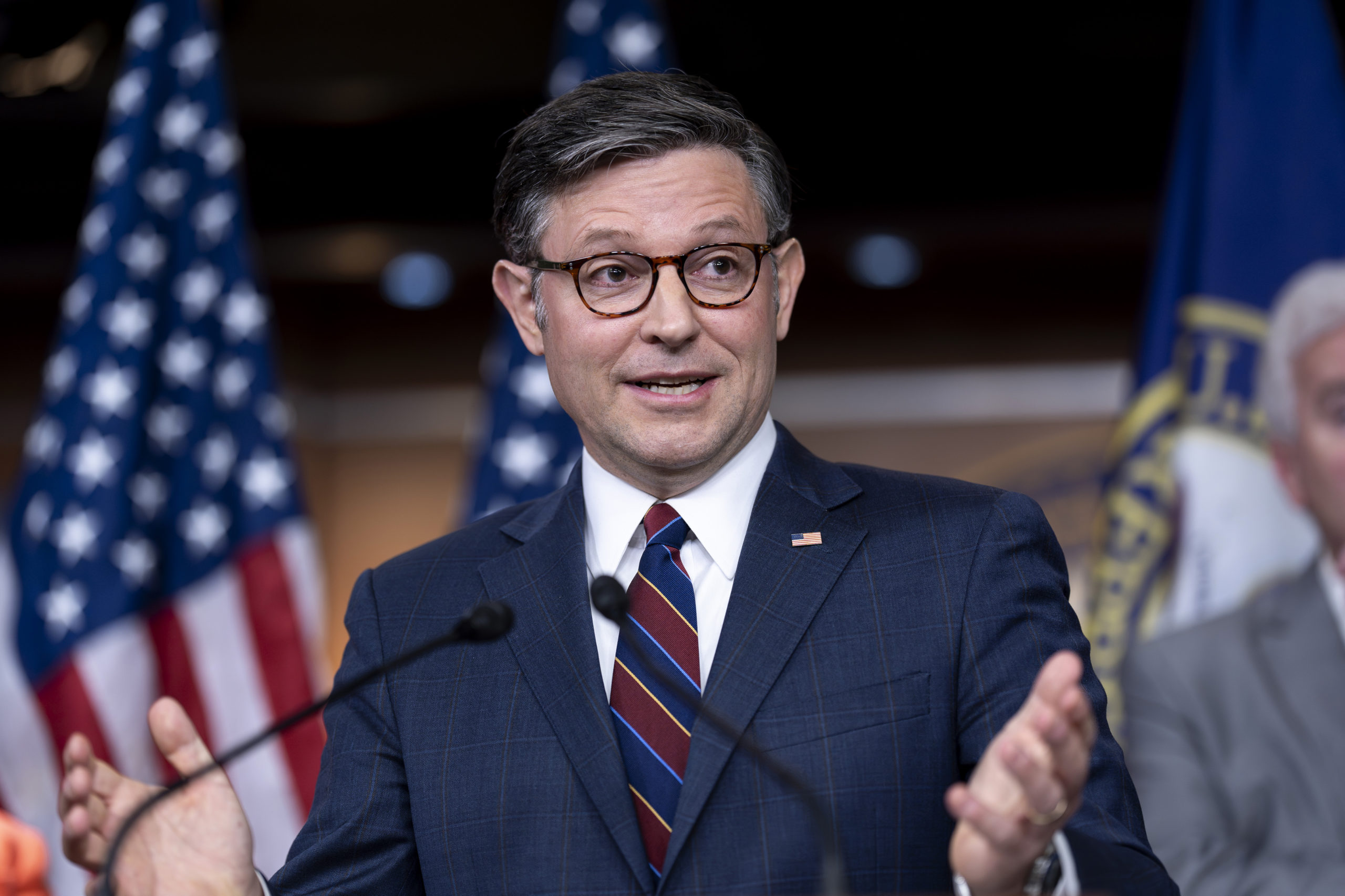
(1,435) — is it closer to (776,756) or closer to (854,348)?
(854,348)

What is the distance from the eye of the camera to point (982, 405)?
515cm

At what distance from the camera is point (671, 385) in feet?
4.75

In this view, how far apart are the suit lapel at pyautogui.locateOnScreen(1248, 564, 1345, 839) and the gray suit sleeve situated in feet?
0.52

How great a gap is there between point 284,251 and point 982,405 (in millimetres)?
2884

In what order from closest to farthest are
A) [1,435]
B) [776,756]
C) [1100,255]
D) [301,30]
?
[776,756], [301,30], [1100,255], [1,435]

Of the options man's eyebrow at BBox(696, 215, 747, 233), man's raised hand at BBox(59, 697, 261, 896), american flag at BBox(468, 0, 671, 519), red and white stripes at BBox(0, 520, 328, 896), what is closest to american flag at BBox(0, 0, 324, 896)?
red and white stripes at BBox(0, 520, 328, 896)

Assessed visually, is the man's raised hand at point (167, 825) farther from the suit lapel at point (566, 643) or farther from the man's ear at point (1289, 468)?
the man's ear at point (1289, 468)

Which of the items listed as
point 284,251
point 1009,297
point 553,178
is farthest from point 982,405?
point 553,178

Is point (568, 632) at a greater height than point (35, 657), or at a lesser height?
greater

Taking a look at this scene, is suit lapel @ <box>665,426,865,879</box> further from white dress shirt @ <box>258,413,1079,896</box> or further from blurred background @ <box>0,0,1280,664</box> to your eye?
blurred background @ <box>0,0,1280,664</box>

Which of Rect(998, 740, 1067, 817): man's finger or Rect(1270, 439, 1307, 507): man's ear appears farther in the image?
Rect(1270, 439, 1307, 507): man's ear

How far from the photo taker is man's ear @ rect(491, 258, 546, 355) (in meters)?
1.62

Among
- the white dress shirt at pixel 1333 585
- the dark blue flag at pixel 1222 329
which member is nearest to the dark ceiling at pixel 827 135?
the dark blue flag at pixel 1222 329

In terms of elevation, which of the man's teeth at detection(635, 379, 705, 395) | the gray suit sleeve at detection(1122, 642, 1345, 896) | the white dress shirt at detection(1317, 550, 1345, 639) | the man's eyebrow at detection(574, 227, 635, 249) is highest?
the man's eyebrow at detection(574, 227, 635, 249)
